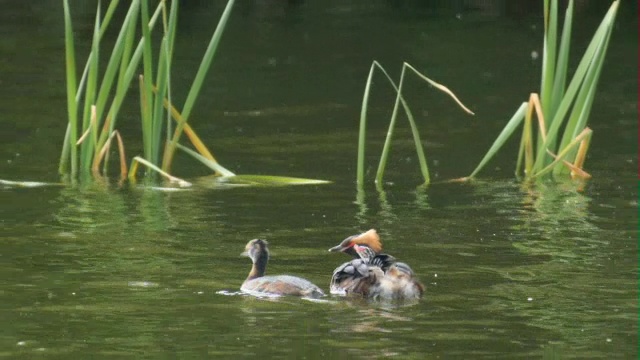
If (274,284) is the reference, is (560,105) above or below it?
above

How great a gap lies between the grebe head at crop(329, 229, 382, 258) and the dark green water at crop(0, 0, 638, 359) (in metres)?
0.24

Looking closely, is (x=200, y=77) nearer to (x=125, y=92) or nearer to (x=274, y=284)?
(x=125, y=92)

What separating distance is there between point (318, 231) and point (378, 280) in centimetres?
232

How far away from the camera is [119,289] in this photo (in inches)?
374

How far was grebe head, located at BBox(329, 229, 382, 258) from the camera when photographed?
32.7 feet

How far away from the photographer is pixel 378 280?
30.5 ft

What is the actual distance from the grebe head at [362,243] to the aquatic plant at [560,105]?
9.32ft

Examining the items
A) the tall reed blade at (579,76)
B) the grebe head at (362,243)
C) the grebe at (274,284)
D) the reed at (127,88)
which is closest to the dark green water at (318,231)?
the grebe at (274,284)

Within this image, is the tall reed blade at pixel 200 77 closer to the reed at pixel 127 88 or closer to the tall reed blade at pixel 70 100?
the reed at pixel 127 88

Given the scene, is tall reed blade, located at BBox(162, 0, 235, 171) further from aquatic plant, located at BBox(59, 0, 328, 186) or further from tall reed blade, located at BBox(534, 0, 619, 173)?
tall reed blade, located at BBox(534, 0, 619, 173)

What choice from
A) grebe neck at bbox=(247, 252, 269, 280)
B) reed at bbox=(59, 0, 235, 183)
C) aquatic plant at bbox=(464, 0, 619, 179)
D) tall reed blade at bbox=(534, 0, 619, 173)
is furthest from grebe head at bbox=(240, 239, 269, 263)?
tall reed blade at bbox=(534, 0, 619, 173)

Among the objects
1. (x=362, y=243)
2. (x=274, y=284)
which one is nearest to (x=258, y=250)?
(x=274, y=284)

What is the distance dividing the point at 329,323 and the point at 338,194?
4562 millimetres

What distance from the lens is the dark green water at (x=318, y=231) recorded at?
8.40m
